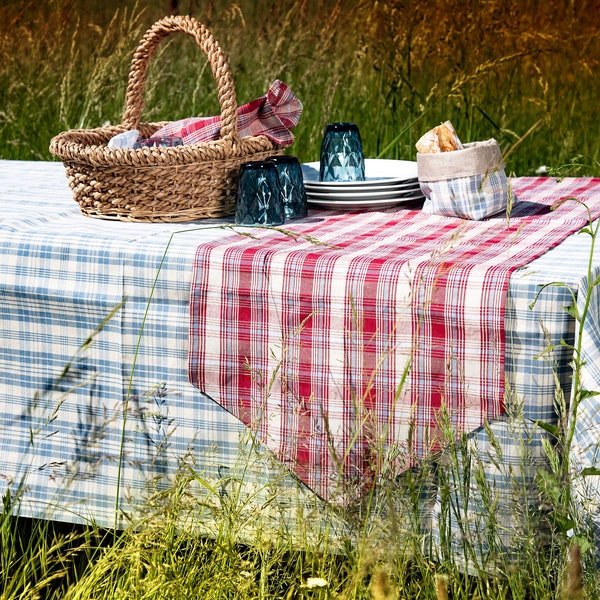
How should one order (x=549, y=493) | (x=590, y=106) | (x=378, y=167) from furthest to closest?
(x=590, y=106) → (x=378, y=167) → (x=549, y=493)

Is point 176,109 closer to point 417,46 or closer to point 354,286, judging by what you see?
point 417,46

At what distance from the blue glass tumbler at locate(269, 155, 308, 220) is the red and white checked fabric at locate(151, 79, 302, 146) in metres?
0.19

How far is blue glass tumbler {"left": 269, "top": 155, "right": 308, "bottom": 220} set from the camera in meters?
2.04

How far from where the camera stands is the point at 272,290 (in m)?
1.73

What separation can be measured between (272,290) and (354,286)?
16 centimetres

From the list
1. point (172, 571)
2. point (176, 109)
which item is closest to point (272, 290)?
point (172, 571)

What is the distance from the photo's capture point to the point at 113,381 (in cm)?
188

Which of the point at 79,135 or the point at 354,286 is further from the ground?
the point at 79,135

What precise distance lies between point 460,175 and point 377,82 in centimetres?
227

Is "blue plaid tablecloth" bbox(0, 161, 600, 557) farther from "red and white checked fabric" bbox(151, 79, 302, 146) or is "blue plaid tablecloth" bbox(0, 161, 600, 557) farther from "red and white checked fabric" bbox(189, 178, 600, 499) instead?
"red and white checked fabric" bbox(151, 79, 302, 146)

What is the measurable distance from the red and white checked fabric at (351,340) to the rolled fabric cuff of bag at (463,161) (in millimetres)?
217

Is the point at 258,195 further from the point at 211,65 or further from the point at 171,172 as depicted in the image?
the point at 211,65

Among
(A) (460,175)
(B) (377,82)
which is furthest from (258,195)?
(B) (377,82)

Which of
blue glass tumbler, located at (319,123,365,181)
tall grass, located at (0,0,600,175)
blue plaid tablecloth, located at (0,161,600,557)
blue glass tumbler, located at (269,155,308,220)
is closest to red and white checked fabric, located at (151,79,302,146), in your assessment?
blue glass tumbler, located at (319,123,365,181)
